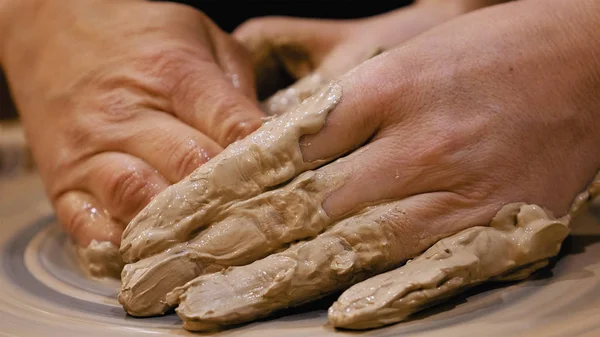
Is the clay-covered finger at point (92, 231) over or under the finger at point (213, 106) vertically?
under

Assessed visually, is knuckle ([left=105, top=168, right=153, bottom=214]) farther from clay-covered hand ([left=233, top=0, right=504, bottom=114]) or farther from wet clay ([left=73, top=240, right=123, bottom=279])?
clay-covered hand ([left=233, top=0, right=504, bottom=114])

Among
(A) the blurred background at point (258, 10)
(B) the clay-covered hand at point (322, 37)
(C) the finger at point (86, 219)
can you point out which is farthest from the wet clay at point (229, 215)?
(A) the blurred background at point (258, 10)

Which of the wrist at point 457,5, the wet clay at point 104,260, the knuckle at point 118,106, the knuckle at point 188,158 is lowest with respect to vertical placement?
the wet clay at point 104,260

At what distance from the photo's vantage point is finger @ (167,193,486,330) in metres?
0.83

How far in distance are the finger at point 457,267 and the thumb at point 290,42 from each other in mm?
1054

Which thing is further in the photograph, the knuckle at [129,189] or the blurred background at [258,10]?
the blurred background at [258,10]

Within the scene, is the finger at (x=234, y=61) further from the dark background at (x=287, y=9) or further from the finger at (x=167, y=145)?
the dark background at (x=287, y=9)

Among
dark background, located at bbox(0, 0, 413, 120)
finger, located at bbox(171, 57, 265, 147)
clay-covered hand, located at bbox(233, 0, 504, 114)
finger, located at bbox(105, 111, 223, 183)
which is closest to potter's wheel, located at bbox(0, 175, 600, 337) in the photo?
finger, located at bbox(105, 111, 223, 183)

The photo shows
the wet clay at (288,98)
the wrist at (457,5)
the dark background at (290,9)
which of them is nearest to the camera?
the wet clay at (288,98)

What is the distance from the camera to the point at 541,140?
3.20 feet

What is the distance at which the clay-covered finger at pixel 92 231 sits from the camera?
44.1 inches

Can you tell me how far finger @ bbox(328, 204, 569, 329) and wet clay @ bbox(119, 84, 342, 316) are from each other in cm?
15

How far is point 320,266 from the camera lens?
2.81ft

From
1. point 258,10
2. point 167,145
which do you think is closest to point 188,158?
point 167,145
